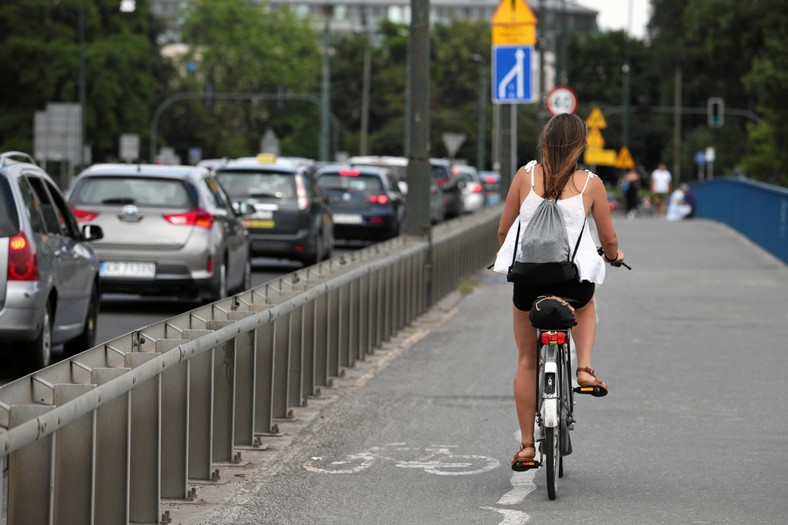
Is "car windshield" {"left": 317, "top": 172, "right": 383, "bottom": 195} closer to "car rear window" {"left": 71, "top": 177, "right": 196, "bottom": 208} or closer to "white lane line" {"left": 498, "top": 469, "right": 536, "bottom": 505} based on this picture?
"car rear window" {"left": 71, "top": 177, "right": 196, "bottom": 208}

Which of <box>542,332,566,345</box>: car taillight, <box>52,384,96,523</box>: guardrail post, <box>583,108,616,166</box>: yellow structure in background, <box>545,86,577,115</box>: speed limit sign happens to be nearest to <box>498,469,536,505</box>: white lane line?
<box>542,332,566,345</box>: car taillight

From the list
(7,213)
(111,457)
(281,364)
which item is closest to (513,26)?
(7,213)

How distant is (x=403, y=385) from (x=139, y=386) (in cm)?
585

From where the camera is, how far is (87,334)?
14305mm

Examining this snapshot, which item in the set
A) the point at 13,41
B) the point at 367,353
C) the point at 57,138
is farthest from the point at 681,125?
the point at 367,353

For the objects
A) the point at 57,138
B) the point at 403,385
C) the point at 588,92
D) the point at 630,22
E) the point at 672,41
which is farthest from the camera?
the point at 588,92

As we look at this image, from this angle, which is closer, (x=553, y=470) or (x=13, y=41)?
(x=553, y=470)

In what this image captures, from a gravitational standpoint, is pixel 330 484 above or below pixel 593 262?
below

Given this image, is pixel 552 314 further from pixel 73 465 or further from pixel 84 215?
pixel 84 215

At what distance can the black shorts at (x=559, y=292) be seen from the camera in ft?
27.5

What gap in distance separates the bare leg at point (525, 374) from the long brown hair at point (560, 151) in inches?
23.5

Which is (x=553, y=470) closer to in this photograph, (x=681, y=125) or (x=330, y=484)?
(x=330, y=484)

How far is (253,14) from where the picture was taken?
133500 millimetres

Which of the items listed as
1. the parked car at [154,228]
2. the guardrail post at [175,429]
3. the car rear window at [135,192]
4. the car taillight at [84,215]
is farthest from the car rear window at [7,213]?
the car rear window at [135,192]
